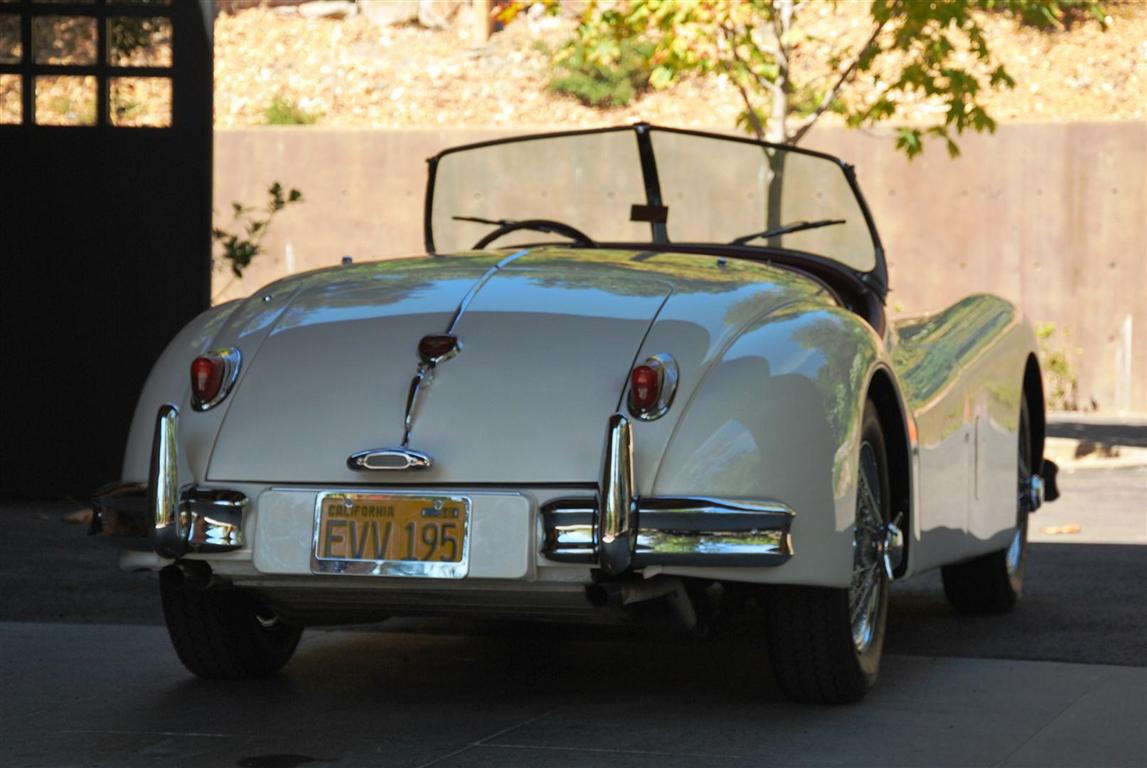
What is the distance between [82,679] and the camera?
4895 millimetres

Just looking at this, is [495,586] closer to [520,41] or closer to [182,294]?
[182,294]

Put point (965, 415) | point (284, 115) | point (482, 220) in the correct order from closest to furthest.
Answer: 1. point (965, 415)
2. point (482, 220)
3. point (284, 115)

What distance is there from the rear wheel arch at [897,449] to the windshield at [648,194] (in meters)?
0.84

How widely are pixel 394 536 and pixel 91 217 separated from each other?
5.59 metres

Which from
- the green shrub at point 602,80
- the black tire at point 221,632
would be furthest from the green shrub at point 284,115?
the black tire at point 221,632

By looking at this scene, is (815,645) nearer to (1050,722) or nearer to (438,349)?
(1050,722)


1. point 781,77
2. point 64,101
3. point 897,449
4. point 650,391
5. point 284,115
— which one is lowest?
point 897,449

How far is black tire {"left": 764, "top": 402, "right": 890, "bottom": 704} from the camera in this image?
438 cm

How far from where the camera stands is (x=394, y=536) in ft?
13.4

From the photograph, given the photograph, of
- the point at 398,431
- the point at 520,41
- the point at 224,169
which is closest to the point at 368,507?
the point at 398,431

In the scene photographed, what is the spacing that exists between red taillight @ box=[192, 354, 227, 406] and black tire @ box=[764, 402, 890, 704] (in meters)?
1.35

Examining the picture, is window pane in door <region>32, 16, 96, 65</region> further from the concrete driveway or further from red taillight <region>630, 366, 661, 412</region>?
red taillight <region>630, 366, 661, 412</region>

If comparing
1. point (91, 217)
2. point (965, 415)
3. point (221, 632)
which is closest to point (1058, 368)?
point (91, 217)

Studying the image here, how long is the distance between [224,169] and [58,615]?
43.5 feet
